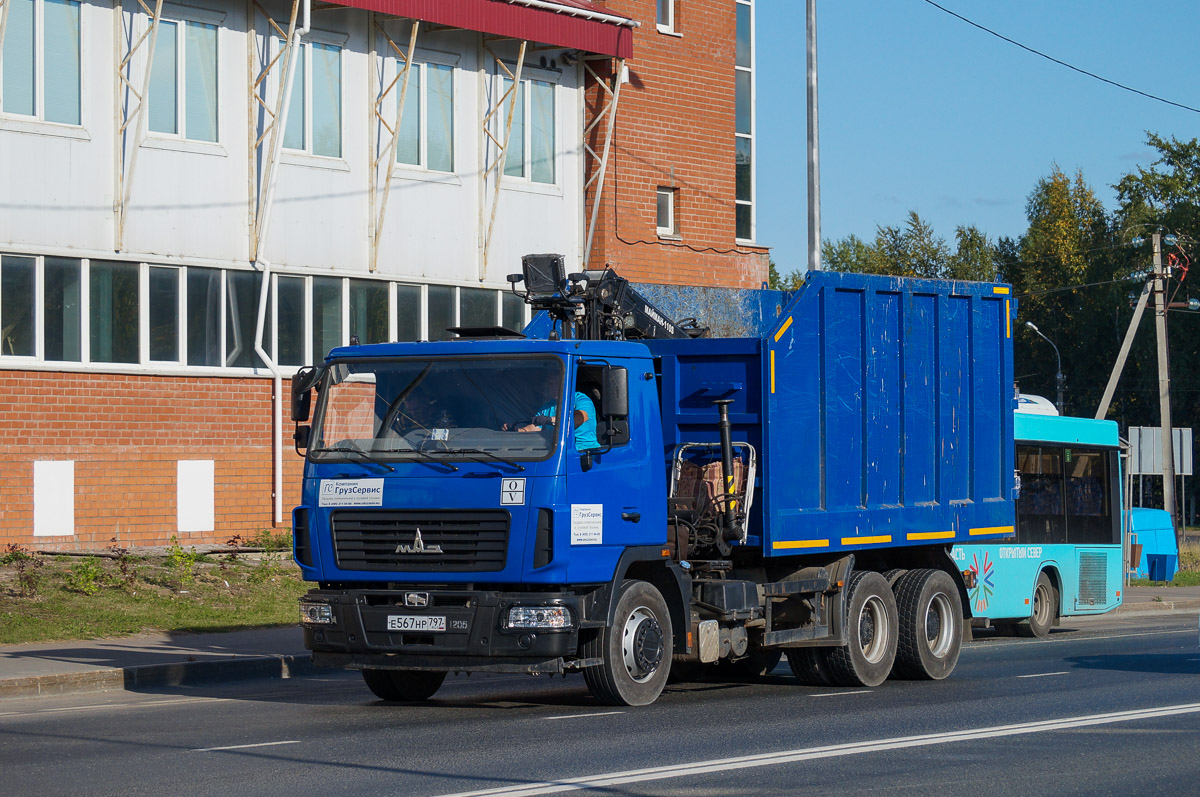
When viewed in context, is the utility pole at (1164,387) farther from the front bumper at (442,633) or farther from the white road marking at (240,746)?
the white road marking at (240,746)

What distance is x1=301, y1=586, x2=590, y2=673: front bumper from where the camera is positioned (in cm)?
1069

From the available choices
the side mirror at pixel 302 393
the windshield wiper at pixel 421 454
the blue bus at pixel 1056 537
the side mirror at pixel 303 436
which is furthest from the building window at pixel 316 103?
the windshield wiper at pixel 421 454

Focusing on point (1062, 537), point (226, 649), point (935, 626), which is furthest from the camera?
point (1062, 537)

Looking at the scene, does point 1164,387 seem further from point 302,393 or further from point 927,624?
point 302,393

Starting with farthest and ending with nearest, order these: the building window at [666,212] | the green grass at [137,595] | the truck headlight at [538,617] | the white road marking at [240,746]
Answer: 1. the building window at [666,212]
2. the green grass at [137,595]
3. the truck headlight at [538,617]
4. the white road marking at [240,746]

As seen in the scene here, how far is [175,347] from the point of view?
24172 mm

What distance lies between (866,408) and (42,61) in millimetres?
14498

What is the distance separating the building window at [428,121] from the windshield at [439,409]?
15948mm

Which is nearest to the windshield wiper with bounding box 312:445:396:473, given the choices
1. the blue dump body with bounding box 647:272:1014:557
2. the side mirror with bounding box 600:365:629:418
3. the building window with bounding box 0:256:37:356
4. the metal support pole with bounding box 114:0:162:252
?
the side mirror with bounding box 600:365:629:418

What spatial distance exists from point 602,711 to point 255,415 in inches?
585

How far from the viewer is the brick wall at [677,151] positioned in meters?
29.3

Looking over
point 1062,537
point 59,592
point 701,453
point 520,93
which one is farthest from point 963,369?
point 520,93

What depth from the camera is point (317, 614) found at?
11.2m

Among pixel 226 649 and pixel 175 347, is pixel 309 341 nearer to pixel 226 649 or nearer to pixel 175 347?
pixel 175 347
